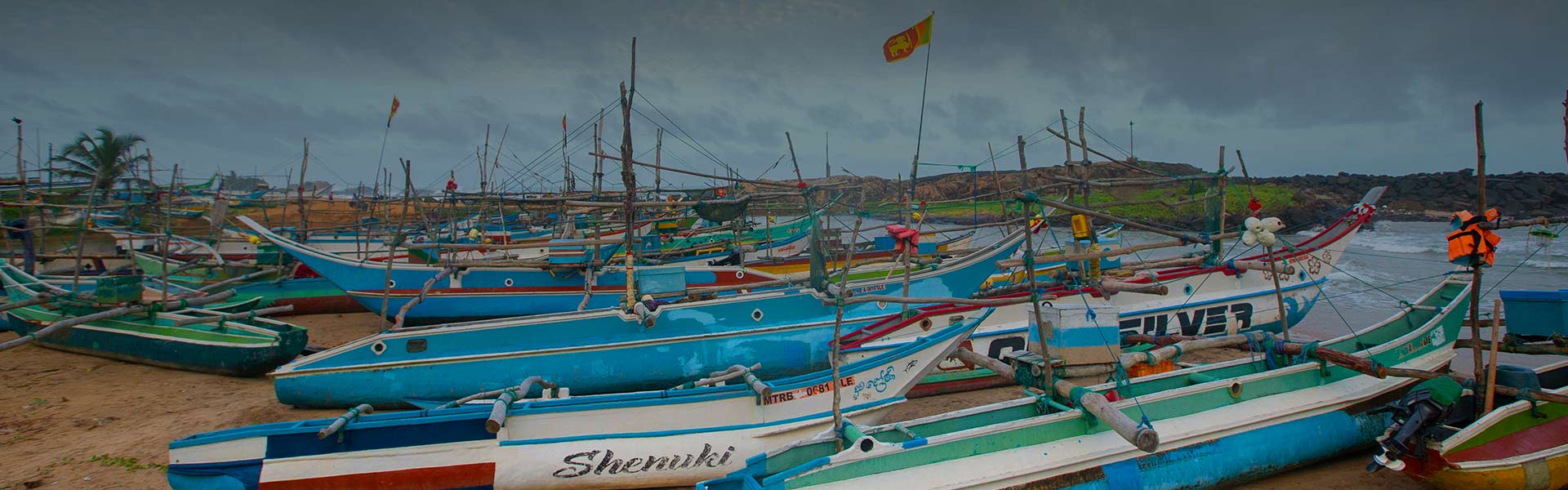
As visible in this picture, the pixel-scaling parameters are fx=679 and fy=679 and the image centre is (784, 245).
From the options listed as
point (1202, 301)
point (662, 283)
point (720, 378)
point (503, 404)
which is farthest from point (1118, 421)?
point (1202, 301)

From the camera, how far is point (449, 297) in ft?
52.2

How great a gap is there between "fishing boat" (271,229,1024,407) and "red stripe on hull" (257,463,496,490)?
2.57m

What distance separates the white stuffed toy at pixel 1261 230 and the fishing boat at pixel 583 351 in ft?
17.0

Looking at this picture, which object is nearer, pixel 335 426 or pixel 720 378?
pixel 335 426

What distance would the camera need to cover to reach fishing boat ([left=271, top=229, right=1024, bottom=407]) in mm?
9398

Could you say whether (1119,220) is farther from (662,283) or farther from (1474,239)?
(662,283)

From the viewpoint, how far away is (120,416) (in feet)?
31.0

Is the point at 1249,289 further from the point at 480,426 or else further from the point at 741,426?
the point at 480,426

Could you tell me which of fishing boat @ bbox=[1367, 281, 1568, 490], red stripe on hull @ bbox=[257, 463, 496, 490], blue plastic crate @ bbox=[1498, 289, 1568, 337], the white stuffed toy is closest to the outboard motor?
fishing boat @ bbox=[1367, 281, 1568, 490]

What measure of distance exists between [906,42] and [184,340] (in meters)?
12.9

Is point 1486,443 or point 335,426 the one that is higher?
point 335,426

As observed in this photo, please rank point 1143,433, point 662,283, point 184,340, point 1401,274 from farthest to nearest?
point 1401,274
point 662,283
point 184,340
point 1143,433

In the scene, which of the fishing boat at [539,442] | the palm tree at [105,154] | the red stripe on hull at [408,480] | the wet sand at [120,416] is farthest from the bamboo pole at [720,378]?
the palm tree at [105,154]

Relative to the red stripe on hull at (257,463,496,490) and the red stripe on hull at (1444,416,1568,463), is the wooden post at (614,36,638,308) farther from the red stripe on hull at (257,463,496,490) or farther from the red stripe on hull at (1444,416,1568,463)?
the red stripe on hull at (1444,416,1568,463)
